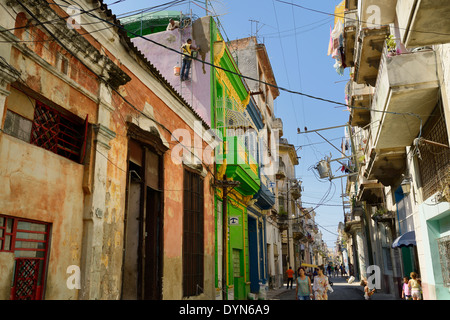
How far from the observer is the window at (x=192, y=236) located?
10.5m

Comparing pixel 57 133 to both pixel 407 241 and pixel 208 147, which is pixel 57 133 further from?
pixel 407 241

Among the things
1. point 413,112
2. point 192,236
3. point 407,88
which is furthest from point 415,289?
point 192,236

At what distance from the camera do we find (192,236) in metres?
11.0

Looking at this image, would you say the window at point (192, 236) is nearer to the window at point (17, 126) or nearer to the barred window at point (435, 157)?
the window at point (17, 126)

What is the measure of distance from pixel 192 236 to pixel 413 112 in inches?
261

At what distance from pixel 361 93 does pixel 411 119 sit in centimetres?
679

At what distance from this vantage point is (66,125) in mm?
6375

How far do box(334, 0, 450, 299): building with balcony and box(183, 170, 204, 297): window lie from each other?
5.29 meters

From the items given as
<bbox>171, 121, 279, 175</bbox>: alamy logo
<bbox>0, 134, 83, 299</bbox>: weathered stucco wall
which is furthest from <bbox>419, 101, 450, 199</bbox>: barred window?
<bbox>0, 134, 83, 299</bbox>: weathered stucco wall

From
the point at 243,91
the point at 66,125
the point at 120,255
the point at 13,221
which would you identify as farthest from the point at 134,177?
the point at 243,91

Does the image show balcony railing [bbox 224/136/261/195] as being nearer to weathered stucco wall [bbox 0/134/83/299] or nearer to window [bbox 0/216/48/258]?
weathered stucco wall [bbox 0/134/83/299]

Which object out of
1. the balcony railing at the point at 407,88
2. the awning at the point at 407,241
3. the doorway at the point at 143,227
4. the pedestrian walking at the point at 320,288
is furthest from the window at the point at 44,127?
the awning at the point at 407,241

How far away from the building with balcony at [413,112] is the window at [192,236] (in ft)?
17.4
